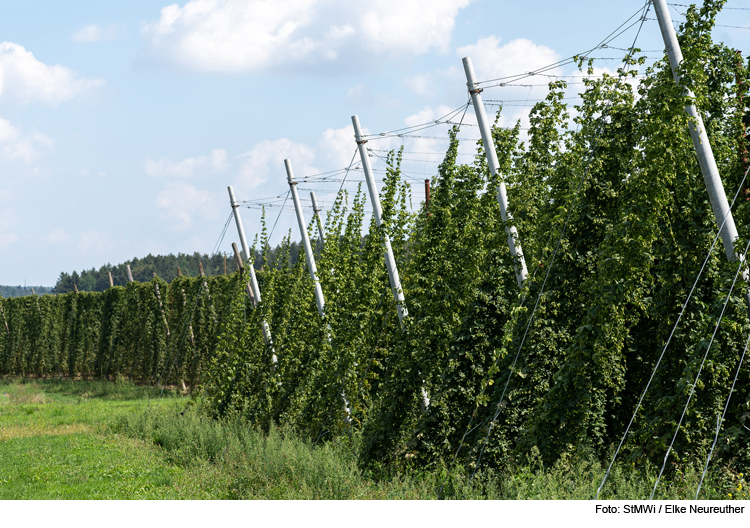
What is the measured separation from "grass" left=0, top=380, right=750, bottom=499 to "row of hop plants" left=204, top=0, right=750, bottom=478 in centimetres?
26

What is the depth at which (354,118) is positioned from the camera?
9781 mm

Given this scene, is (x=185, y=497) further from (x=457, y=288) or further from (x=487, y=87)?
(x=487, y=87)

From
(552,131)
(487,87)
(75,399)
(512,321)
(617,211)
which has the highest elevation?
(487,87)

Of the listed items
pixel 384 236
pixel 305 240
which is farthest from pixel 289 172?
pixel 384 236

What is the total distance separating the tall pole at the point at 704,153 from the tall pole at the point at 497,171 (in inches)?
81.0

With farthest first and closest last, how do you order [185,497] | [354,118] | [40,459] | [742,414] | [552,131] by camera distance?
1. [40,459]
2. [354,118]
3. [185,497]
4. [552,131]
5. [742,414]

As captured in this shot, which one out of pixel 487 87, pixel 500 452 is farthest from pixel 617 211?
pixel 500 452

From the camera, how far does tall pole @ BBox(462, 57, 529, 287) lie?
693 centimetres

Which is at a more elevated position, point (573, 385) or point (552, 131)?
point (552, 131)

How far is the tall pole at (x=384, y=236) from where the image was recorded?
885 cm

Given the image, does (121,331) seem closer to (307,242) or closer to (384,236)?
(307,242)

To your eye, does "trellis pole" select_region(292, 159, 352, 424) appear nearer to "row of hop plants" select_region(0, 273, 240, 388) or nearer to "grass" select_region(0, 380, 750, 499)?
"grass" select_region(0, 380, 750, 499)

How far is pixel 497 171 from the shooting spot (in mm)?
7055

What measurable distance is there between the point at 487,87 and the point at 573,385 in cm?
355
